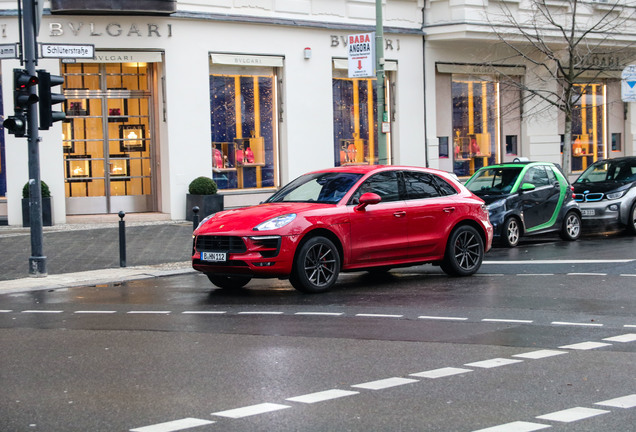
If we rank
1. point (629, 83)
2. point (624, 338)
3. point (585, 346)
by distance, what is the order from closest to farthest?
point (585, 346), point (624, 338), point (629, 83)

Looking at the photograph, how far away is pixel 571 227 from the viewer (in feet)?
65.9

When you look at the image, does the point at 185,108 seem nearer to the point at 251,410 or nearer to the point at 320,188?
the point at 320,188

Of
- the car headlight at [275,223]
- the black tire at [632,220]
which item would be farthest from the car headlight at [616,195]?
the car headlight at [275,223]

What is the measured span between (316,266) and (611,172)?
37.6ft

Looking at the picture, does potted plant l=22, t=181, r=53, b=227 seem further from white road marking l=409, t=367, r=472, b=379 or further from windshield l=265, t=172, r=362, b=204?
white road marking l=409, t=367, r=472, b=379

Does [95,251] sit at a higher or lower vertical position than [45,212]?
lower

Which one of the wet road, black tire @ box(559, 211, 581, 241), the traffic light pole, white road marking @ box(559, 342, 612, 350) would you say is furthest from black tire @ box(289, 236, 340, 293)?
black tire @ box(559, 211, 581, 241)

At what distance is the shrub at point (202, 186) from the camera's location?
77.2 ft

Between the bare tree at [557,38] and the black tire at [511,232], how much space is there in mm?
8920

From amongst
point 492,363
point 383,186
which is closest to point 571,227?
point 383,186

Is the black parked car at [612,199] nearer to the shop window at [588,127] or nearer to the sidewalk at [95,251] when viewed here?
the sidewalk at [95,251]

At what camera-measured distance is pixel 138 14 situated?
906 inches

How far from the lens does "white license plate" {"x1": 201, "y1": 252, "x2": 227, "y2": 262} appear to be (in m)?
12.4

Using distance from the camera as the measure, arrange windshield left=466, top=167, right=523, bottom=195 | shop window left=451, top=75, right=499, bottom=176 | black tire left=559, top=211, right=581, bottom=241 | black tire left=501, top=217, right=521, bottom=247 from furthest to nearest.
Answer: shop window left=451, top=75, right=499, bottom=176, black tire left=559, top=211, right=581, bottom=241, windshield left=466, top=167, right=523, bottom=195, black tire left=501, top=217, right=521, bottom=247
